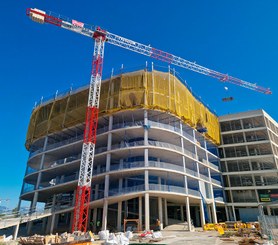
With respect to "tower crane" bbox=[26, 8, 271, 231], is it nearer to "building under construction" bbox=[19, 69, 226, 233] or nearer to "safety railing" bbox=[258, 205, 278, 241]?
"building under construction" bbox=[19, 69, 226, 233]

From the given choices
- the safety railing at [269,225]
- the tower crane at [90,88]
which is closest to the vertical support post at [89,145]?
the tower crane at [90,88]

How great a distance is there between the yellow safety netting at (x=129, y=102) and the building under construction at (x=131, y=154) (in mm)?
165

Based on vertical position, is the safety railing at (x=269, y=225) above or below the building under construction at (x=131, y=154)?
below

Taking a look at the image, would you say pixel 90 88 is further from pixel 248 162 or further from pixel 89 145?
pixel 248 162

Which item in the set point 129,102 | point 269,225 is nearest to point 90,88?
point 129,102

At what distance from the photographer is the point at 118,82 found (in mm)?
39531

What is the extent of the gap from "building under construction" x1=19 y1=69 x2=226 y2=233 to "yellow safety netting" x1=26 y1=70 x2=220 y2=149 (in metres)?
0.16

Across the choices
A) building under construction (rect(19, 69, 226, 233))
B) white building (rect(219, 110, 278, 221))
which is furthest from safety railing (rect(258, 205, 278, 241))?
white building (rect(219, 110, 278, 221))

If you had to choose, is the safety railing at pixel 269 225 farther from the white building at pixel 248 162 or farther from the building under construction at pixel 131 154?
the white building at pixel 248 162

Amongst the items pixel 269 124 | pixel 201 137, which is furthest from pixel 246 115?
pixel 201 137

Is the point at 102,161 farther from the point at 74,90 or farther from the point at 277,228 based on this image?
the point at 277,228

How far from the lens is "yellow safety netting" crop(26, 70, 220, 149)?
1491 inches

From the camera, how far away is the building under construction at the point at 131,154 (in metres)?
34.2

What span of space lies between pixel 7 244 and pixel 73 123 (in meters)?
23.6
